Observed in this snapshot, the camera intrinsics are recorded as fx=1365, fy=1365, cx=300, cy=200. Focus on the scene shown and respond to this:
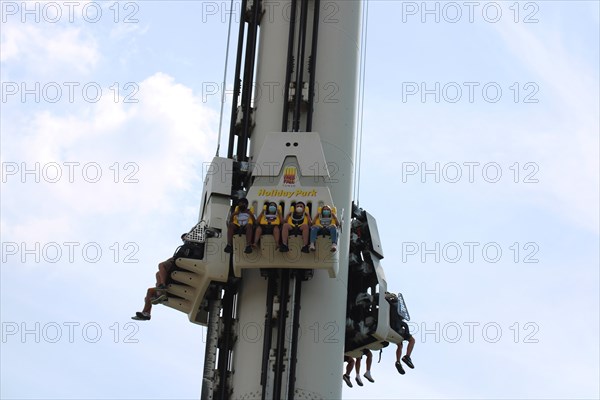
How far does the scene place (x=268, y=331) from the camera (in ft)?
92.7

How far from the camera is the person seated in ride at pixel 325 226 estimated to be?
90.8 ft

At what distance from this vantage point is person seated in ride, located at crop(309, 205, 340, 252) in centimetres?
2769

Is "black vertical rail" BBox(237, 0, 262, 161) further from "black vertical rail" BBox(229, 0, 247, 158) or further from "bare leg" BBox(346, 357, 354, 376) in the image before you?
"bare leg" BBox(346, 357, 354, 376)

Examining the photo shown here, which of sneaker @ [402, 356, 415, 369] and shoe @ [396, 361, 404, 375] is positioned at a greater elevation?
sneaker @ [402, 356, 415, 369]

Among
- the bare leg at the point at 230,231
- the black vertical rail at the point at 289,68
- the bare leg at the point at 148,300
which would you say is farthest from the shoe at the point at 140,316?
the black vertical rail at the point at 289,68

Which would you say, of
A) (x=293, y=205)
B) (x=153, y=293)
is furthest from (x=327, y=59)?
(x=153, y=293)

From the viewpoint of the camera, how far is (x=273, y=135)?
2939 cm

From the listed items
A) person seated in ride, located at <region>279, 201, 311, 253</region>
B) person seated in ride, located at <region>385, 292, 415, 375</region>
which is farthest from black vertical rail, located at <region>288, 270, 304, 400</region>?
person seated in ride, located at <region>385, 292, 415, 375</region>

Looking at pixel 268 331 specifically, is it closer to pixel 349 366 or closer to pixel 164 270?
pixel 164 270

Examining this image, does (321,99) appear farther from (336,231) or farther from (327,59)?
(336,231)

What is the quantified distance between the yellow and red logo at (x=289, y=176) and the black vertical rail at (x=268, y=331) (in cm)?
196

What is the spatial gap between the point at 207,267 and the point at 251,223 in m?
1.93

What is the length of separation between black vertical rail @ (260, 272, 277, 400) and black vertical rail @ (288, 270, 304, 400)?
49 cm

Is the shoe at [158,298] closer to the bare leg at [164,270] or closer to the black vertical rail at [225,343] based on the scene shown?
the bare leg at [164,270]
